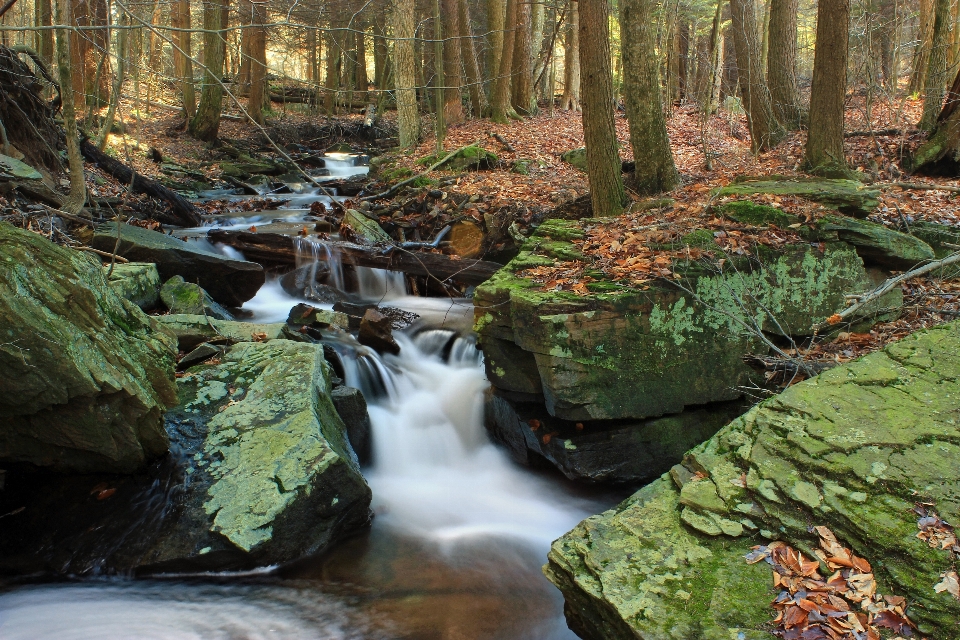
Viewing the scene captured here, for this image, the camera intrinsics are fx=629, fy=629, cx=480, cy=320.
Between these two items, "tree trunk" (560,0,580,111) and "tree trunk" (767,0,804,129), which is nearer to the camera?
"tree trunk" (767,0,804,129)

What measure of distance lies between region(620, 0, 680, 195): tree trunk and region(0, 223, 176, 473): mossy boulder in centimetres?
698

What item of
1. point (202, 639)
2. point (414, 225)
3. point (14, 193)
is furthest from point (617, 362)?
point (14, 193)

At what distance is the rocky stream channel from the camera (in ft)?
9.80

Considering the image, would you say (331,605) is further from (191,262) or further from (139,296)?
(191,262)

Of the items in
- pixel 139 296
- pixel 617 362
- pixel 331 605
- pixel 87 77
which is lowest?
pixel 331 605

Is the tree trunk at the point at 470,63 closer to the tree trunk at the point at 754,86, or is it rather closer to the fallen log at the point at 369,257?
the tree trunk at the point at 754,86

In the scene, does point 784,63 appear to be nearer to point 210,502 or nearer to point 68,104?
point 68,104

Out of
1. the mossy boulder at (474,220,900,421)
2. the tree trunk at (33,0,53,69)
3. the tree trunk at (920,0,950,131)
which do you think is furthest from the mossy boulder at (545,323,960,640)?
the tree trunk at (33,0,53,69)

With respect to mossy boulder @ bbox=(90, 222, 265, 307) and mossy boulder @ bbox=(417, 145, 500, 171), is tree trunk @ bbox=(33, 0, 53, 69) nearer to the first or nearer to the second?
mossy boulder @ bbox=(90, 222, 265, 307)

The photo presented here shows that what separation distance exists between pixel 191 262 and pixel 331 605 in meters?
5.38

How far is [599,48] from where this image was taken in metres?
7.67

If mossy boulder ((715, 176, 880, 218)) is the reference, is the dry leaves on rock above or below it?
below

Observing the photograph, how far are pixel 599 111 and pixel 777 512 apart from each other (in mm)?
6065

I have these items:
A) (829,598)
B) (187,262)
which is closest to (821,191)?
(829,598)
